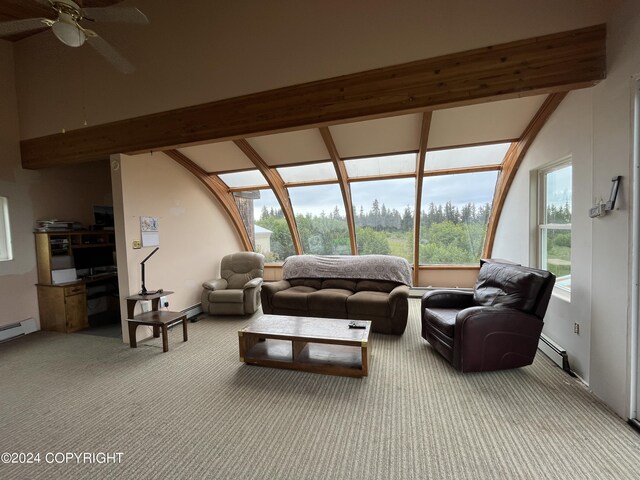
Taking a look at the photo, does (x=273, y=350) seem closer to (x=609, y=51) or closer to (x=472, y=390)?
(x=472, y=390)

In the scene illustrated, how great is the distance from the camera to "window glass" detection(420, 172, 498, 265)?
4.62 m

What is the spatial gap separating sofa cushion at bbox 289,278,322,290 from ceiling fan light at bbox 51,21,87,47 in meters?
3.80

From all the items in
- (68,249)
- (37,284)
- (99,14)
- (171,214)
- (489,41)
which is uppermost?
(99,14)

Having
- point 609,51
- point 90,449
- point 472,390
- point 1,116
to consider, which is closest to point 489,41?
point 609,51

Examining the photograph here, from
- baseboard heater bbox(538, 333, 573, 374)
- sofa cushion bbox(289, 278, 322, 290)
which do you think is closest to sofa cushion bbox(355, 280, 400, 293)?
sofa cushion bbox(289, 278, 322, 290)

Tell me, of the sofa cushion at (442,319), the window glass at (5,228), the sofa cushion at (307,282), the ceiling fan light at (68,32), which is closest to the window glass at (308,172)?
the sofa cushion at (307,282)

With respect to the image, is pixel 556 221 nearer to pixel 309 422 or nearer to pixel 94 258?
pixel 309 422

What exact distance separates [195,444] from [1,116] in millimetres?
5459

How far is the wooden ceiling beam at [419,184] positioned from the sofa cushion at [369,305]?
1.69 m

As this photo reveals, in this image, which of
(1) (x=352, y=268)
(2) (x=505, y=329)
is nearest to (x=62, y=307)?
(1) (x=352, y=268)

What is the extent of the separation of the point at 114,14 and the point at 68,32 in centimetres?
35

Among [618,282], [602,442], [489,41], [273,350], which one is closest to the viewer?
Answer: [602,442]

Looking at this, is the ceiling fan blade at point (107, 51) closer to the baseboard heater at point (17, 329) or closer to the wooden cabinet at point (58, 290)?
the wooden cabinet at point (58, 290)

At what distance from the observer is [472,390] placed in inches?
93.5
